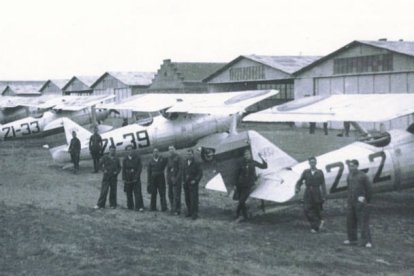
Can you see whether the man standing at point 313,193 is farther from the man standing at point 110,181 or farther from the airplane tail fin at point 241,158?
the man standing at point 110,181

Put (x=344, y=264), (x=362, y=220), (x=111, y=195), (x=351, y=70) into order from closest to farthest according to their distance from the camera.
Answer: (x=344, y=264), (x=362, y=220), (x=111, y=195), (x=351, y=70)

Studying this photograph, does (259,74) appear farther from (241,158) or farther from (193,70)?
(241,158)

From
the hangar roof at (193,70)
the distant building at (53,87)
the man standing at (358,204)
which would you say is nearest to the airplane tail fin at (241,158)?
the man standing at (358,204)

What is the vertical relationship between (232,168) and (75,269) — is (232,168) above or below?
above

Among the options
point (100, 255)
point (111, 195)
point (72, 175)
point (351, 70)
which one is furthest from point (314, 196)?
point (351, 70)

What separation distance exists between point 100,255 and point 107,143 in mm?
9299

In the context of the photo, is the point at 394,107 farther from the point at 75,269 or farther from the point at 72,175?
the point at 72,175

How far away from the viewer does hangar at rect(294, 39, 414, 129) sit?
2411cm

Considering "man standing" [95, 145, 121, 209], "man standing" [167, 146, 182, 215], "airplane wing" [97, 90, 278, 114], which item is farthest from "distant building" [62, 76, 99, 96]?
"man standing" [167, 146, 182, 215]

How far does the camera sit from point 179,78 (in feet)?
149

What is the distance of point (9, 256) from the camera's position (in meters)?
7.09

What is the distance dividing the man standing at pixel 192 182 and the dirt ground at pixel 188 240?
248mm

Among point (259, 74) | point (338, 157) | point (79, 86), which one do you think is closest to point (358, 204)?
point (338, 157)

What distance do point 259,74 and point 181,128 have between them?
739 inches
